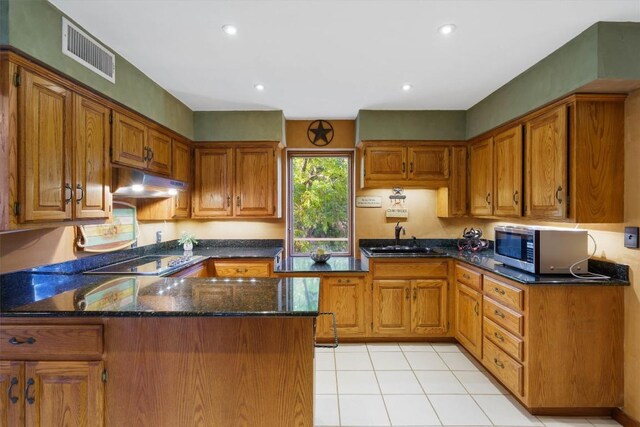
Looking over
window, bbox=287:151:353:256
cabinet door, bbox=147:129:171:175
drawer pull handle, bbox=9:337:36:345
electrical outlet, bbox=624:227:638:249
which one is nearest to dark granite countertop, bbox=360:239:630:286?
electrical outlet, bbox=624:227:638:249

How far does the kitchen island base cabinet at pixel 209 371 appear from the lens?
1.50 meters

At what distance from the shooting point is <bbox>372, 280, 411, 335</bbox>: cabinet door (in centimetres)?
327

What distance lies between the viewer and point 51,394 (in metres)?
1.46

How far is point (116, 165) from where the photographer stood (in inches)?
91.3

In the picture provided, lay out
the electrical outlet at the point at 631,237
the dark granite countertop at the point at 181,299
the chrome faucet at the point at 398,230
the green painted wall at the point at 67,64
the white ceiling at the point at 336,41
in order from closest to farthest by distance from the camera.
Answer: the dark granite countertop at the point at 181,299 < the green painted wall at the point at 67,64 < the white ceiling at the point at 336,41 < the electrical outlet at the point at 631,237 < the chrome faucet at the point at 398,230

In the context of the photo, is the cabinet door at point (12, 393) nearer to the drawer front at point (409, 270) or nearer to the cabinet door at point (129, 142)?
the cabinet door at point (129, 142)

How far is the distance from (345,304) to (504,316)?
1435mm

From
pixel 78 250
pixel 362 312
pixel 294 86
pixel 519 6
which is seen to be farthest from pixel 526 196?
pixel 78 250

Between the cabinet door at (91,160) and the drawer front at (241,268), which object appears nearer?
the cabinet door at (91,160)

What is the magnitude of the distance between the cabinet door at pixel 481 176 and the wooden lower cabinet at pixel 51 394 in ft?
10.9

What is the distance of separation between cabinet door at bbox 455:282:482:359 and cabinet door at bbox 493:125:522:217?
0.80m

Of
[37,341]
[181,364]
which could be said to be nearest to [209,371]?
[181,364]

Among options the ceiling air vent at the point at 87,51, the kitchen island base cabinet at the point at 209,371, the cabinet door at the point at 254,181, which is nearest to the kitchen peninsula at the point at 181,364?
the kitchen island base cabinet at the point at 209,371

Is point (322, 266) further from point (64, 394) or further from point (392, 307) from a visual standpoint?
point (64, 394)
